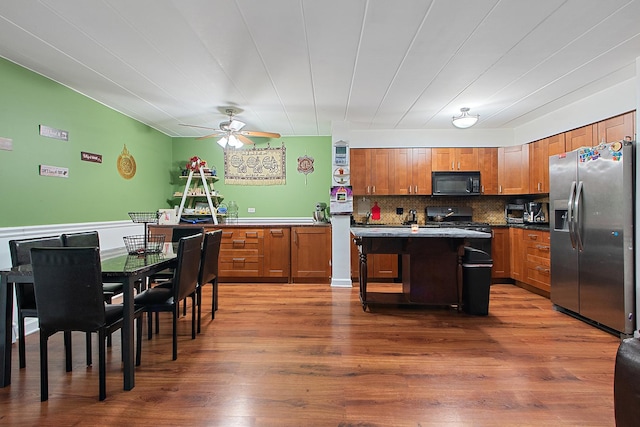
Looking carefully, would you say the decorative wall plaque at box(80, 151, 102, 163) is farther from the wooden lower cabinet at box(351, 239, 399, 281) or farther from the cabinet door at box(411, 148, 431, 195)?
the cabinet door at box(411, 148, 431, 195)

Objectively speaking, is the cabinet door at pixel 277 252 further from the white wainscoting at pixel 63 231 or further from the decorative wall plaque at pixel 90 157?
the decorative wall plaque at pixel 90 157

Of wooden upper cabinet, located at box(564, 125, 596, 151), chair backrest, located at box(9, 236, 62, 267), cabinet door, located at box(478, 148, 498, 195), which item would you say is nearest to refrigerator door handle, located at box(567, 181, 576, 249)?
wooden upper cabinet, located at box(564, 125, 596, 151)

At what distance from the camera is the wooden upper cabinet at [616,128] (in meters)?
3.06

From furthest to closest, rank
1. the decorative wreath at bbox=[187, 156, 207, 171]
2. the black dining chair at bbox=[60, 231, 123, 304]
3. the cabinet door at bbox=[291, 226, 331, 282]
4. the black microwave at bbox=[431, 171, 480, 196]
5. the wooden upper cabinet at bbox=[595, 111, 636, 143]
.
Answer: the decorative wreath at bbox=[187, 156, 207, 171] < the black microwave at bbox=[431, 171, 480, 196] < the cabinet door at bbox=[291, 226, 331, 282] < the wooden upper cabinet at bbox=[595, 111, 636, 143] < the black dining chair at bbox=[60, 231, 123, 304]

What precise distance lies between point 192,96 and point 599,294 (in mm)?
4624

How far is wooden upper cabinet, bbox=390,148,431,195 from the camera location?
4984 mm

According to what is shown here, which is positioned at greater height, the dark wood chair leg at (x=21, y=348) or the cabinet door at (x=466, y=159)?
the cabinet door at (x=466, y=159)

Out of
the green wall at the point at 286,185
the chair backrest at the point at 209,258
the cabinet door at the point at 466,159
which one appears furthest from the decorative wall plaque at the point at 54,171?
the cabinet door at the point at 466,159

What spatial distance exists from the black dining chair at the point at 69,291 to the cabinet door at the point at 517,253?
16.0 ft

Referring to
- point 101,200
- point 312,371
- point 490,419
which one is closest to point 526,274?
point 490,419

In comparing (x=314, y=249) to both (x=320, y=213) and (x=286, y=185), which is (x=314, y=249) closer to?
(x=320, y=213)

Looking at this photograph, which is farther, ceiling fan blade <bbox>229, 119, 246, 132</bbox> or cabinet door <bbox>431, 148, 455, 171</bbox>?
cabinet door <bbox>431, 148, 455, 171</bbox>

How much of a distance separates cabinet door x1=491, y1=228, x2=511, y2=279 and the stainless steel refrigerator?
1200mm

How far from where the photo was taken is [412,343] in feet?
8.68
